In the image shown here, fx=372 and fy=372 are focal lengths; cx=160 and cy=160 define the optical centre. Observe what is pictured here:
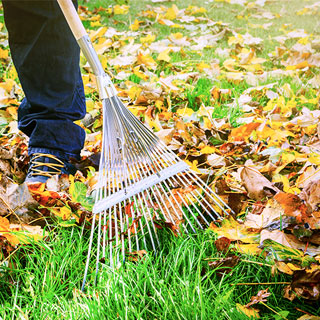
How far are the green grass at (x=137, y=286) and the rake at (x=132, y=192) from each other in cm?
6

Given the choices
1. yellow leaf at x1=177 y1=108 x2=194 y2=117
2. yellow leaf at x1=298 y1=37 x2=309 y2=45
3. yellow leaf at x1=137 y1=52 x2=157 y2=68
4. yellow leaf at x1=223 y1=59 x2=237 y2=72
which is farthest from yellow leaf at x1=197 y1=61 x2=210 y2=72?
yellow leaf at x1=298 y1=37 x2=309 y2=45

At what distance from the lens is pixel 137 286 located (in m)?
1.01

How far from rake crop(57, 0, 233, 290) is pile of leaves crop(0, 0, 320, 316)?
0.08 meters

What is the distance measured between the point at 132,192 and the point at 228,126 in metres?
0.79

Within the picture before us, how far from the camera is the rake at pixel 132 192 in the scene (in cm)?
120

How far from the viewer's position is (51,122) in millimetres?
1625

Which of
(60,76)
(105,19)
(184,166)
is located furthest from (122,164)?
(105,19)

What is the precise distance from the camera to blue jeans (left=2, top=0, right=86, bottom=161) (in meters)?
1.52

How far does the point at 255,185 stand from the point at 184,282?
1.64ft

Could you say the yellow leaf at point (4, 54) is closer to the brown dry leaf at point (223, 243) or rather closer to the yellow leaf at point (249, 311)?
the brown dry leaf at point (223, 243)

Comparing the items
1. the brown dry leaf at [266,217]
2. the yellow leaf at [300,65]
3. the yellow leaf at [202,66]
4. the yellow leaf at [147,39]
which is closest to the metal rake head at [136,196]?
the brown dry leaf at [266,217]

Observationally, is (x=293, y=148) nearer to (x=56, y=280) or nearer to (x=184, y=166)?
(x=184, y=166)

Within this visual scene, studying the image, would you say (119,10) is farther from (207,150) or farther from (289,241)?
(289,241)

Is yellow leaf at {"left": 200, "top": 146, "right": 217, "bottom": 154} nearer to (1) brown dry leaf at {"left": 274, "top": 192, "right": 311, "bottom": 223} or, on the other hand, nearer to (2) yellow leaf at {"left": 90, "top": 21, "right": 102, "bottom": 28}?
(1) brown dry leaf at {"left": 274, "top": 192, "right": 311, "bottom": 223}
